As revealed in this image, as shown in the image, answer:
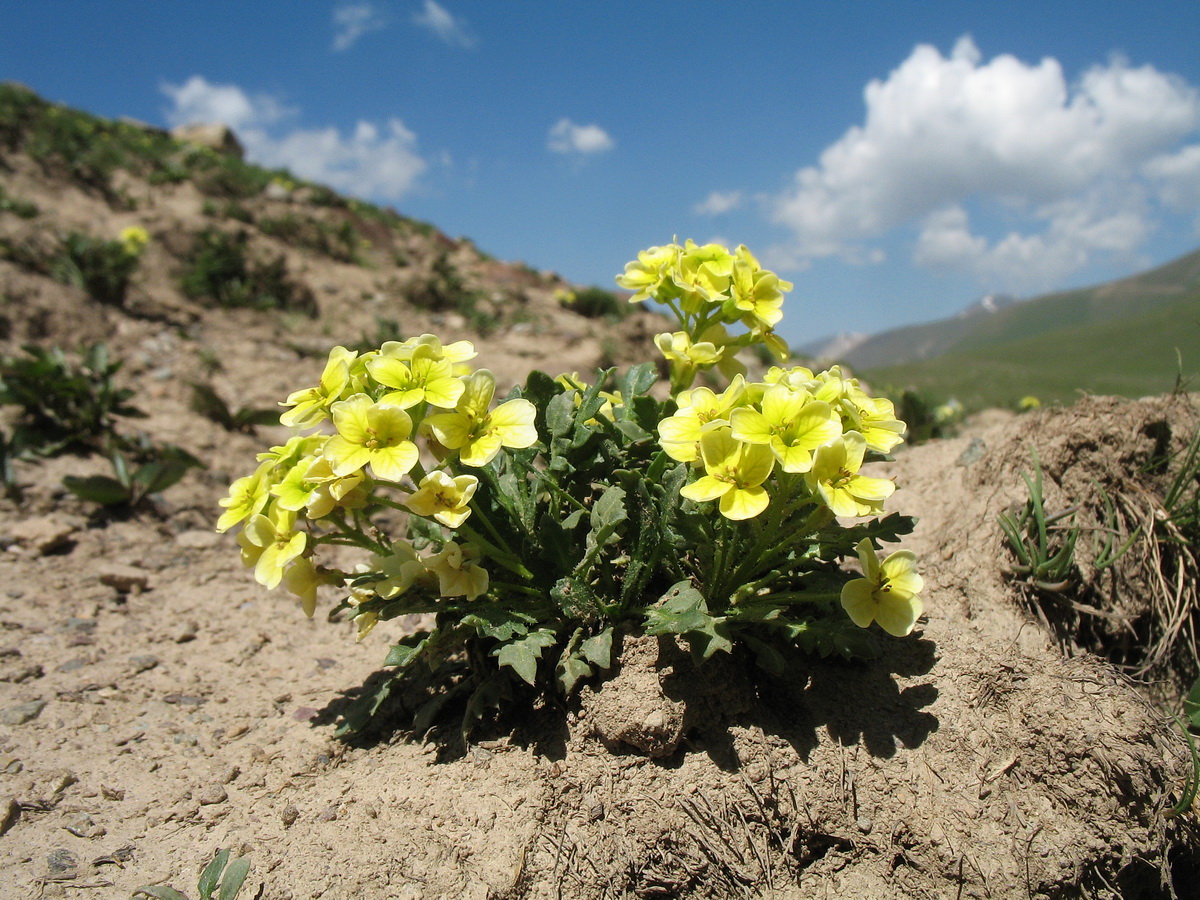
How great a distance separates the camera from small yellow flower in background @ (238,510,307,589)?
1818mm

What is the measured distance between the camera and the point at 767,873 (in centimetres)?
179

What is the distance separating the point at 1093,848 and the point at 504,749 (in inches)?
61.8

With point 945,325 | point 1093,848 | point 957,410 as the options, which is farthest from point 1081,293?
point 1093,848

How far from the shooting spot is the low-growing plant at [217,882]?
65.2 inches

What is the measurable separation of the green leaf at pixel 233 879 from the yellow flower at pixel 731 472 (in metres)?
1.41

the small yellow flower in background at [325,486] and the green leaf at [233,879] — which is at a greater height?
the small yellow flower in background at [325,486]

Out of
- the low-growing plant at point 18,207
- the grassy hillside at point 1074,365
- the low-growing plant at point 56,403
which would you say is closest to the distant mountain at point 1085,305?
the grassy hillside at point 1074,365

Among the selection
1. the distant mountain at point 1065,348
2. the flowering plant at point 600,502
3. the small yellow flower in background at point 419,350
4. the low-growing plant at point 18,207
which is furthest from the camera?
the low-growing plant at point 18,207

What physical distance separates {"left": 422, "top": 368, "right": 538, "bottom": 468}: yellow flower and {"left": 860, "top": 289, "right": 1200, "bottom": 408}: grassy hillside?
7.52 feet

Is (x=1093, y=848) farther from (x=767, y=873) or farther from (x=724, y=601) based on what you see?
(x=724, y=601)

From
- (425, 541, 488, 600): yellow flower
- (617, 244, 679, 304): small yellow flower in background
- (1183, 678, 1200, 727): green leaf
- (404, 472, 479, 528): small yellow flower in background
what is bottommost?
(1183, 678, 1200, 727): green leaf

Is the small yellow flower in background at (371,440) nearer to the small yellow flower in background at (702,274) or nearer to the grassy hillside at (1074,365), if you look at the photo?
the small yellow flower in background at (702,274)

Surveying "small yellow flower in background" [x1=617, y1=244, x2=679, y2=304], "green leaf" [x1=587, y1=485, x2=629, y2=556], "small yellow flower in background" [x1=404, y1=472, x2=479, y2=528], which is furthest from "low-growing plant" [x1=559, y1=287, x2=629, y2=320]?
"small yellow flower in background" [x1=404, y1=472, x2=479, y2=528]

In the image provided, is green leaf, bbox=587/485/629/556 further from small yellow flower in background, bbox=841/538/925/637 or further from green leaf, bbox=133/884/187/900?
green leaf, bbox=133/884/187/900
